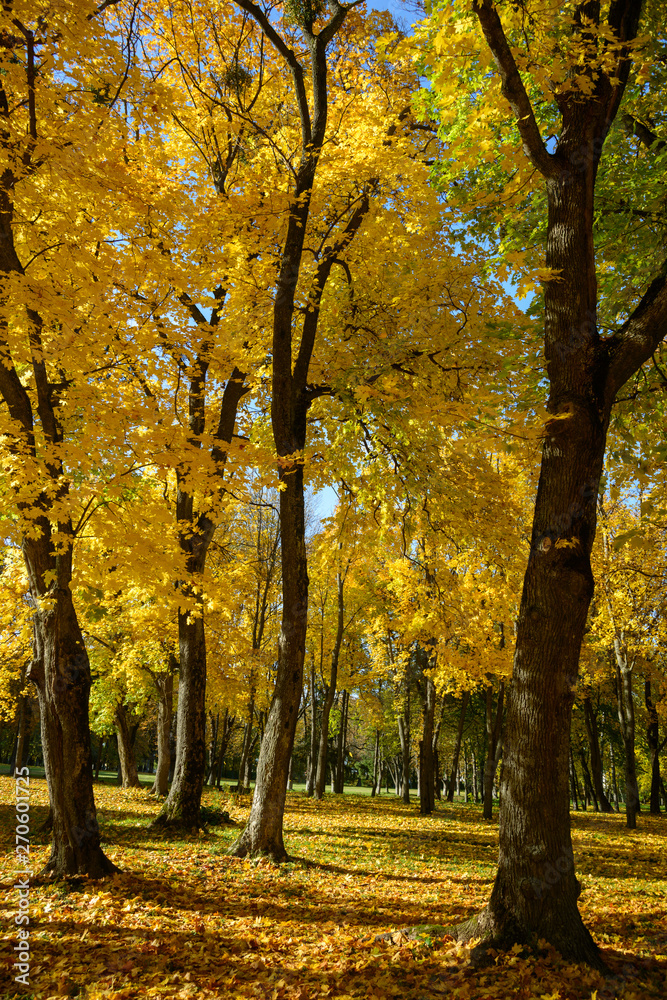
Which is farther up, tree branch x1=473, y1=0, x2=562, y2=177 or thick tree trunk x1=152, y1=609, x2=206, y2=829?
tree branch x1=473, y1=0, x2=562, y2=177

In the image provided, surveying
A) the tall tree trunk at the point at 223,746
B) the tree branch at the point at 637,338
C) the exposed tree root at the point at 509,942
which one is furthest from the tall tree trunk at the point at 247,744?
the tree branch at the point at 637,338

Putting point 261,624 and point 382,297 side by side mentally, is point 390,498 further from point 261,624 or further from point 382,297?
point 261,624

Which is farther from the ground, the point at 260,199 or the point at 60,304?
the point at 260,199

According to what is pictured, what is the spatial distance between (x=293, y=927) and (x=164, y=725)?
47.7 ft

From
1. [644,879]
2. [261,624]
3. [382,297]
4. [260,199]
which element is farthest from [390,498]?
[261,624]

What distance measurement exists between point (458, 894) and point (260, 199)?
8665 mm

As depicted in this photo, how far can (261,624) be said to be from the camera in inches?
809

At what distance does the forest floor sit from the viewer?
3482 mm

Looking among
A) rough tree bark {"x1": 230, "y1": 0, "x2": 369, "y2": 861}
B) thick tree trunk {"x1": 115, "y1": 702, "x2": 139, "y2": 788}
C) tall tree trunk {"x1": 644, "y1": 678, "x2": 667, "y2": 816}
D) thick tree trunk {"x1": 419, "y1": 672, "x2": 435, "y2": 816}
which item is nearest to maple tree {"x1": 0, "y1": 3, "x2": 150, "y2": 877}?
rough tree bark {"x1": 230, "y1": 0, "x2": 369, "y2": 861}

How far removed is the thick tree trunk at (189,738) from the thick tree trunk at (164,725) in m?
7.66

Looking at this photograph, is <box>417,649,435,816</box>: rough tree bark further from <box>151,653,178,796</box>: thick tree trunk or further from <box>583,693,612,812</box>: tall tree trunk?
<box>583,693,612,812</box>: tall tree trunk

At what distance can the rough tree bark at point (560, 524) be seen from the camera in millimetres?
3787

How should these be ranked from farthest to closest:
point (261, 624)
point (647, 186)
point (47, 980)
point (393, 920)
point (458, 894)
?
point (261, 624) → point (458, 894) → point (647, 186) → point (393, 920) → point (47, 980)

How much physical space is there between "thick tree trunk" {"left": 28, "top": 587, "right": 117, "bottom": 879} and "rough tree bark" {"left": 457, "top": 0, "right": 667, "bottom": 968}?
3760mm
